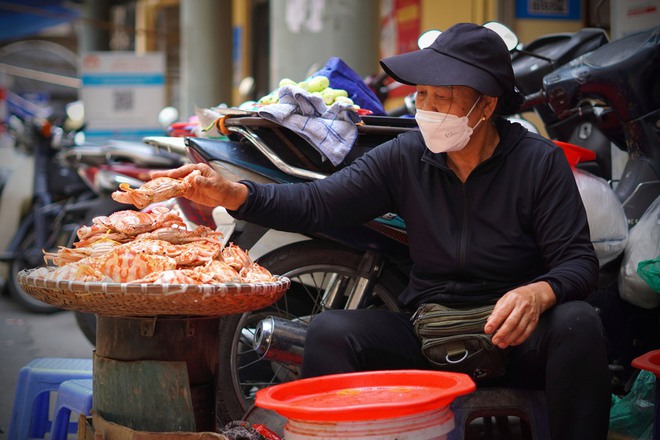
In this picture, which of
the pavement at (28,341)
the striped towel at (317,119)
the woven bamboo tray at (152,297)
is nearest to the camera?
the woven bamboo tray at (152,297)

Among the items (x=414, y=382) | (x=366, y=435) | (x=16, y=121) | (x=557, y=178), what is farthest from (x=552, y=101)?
(x=16, y=121)

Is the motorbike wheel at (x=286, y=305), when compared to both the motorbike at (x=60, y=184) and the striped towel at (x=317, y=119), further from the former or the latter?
the motorbike at (x=60, y=184)

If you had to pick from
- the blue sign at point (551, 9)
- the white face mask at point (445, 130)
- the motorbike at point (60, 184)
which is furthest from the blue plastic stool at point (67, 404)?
the blue sign at point (551, 9)

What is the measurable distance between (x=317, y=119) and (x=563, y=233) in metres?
1.11

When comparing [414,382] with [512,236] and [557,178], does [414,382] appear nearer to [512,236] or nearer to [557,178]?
[512,236]

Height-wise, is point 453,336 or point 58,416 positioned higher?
point 453,336

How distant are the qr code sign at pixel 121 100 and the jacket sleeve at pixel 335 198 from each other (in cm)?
953

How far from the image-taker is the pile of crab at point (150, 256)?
8.16 feet

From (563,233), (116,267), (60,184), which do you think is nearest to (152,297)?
(116,267)

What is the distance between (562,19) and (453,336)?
17.3 ft

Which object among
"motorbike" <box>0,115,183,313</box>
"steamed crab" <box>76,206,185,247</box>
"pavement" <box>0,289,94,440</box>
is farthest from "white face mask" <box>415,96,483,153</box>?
"motorbike" <box>0,115,183,313</box>

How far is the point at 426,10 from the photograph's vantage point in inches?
336

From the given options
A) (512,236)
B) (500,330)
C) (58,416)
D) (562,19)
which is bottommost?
(58,416)

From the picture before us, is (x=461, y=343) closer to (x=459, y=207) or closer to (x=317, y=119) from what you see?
(x=459, y=207)
